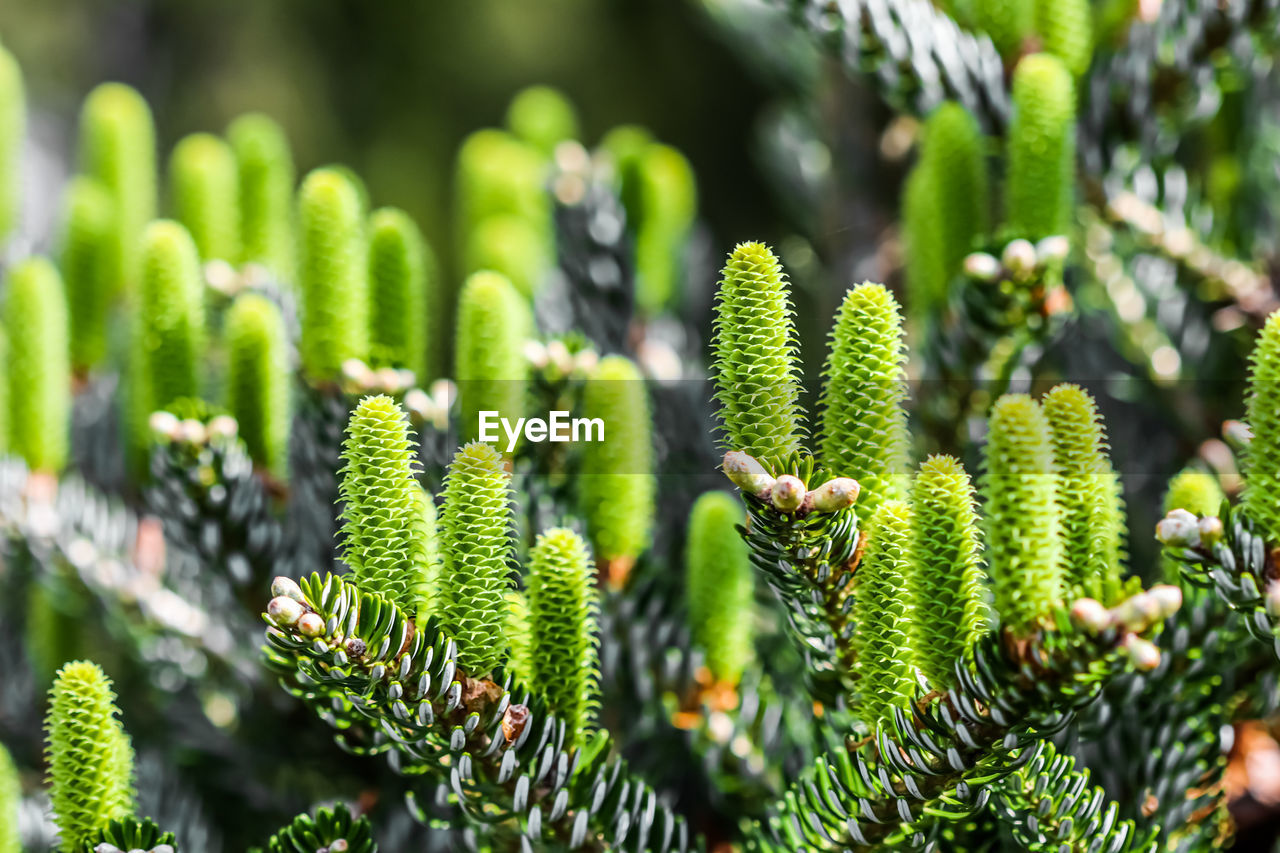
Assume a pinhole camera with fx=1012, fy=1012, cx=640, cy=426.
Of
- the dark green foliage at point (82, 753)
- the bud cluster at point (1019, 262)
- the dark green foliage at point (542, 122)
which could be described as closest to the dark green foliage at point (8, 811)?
the dark green foliage at point (82, 753)

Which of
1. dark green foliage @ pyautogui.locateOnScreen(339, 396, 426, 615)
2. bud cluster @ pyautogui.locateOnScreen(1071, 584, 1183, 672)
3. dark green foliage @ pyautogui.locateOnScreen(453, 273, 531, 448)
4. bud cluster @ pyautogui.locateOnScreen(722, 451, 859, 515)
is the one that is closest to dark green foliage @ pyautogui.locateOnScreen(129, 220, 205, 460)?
dark green foliage @ pyautogui.locateOnScreen(453, 273, 531, 448)

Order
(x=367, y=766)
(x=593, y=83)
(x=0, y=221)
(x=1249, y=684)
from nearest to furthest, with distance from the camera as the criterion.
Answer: (x=1249, y=684), (x=367, y=766), (x=0, y=221), (x=593, y=83)

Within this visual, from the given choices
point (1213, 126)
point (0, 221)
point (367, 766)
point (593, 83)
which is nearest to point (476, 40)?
point (593, 83)

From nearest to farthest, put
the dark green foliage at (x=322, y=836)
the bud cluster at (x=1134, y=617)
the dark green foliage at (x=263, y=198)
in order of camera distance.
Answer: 1. the bud cluster at (x=1134, y=617)
2. the dark green foliage at (x=322, y=836)
3. the dark green foliage at (x=263, y=198)

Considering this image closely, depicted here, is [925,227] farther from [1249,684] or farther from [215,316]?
[215,316]

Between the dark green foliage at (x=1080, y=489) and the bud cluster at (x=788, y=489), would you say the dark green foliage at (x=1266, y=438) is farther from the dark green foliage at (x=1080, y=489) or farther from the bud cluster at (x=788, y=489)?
the bud cluster at (x=788, y=489)
